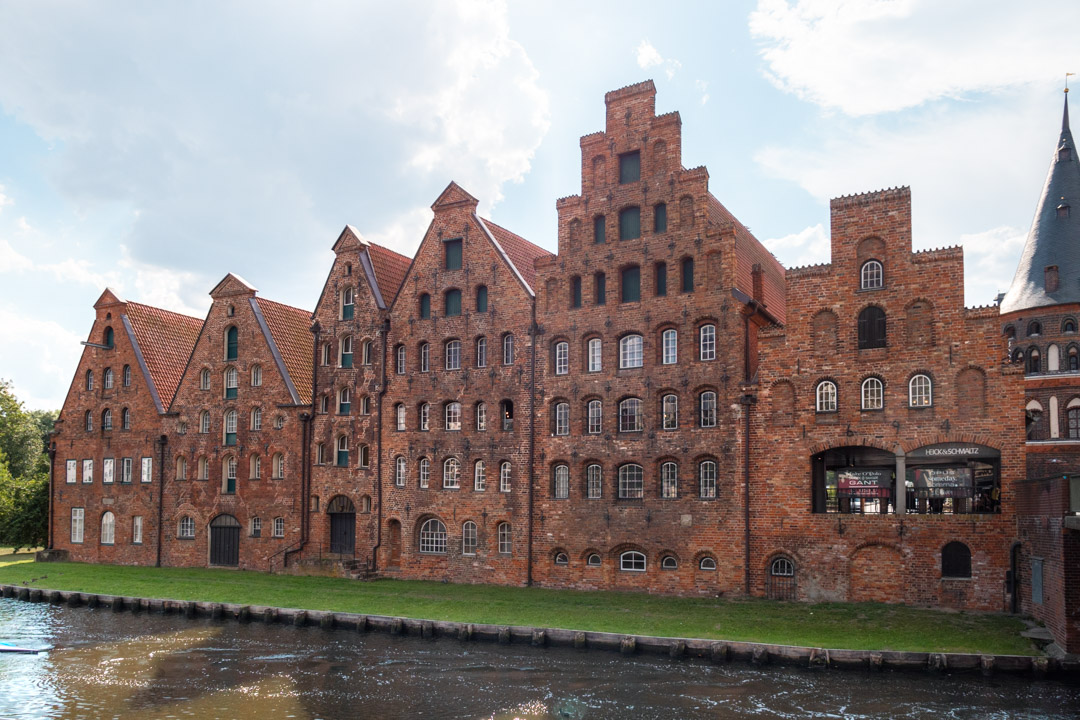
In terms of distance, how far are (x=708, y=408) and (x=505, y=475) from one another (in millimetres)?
8701

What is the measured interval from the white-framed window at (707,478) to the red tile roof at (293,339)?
19121mm

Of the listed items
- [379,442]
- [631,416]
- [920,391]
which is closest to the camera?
[920,391]

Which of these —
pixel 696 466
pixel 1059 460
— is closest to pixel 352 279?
pixel 696 466

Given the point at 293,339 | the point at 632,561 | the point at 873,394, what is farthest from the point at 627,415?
the point at 293,339

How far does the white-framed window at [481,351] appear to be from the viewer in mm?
36625

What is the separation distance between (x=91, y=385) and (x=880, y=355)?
131 feet

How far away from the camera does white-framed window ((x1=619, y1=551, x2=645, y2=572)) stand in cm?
3234

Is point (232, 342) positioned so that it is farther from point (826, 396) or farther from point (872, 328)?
point (872, 328)

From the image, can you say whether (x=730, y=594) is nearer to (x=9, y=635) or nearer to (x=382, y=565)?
(x=382, y=565)

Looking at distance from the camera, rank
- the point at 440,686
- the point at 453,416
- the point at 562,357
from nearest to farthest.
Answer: the point at 440,686 < the point at 562,357 < the point at 453,416

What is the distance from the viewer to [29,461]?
230ft

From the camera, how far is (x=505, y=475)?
1399 inches

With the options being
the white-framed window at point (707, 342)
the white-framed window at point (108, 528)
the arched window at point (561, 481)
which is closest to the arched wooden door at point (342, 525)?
the arched window at point (561, 481)

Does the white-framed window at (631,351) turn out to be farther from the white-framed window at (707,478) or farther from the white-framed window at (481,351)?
the white-framed window at (481,351)
